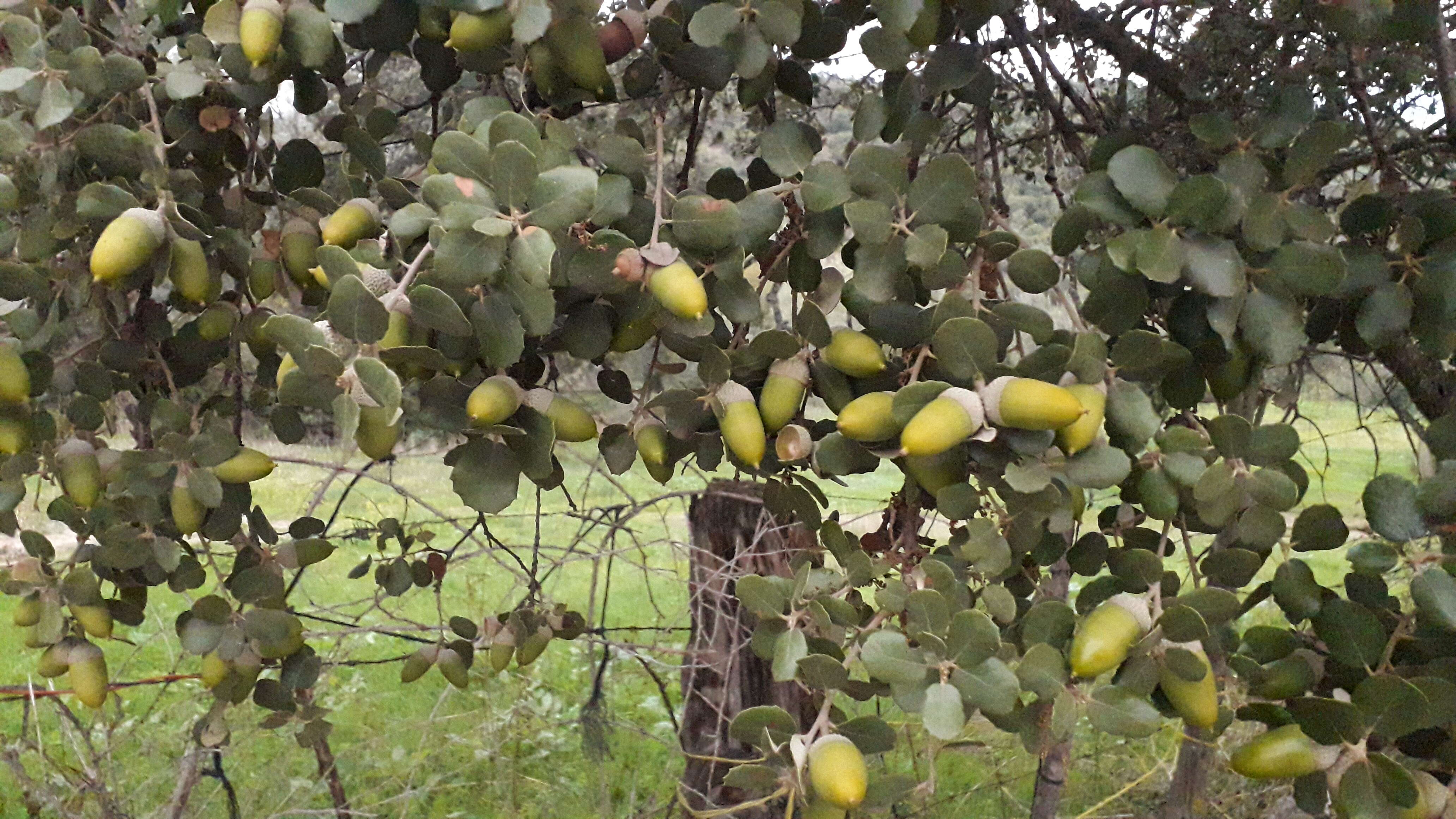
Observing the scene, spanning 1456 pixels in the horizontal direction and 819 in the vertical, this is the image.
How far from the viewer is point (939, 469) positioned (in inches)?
27.2

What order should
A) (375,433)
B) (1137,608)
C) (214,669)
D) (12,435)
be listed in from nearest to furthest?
(375,433)
(1137,608)
(12,435)
(214,669)

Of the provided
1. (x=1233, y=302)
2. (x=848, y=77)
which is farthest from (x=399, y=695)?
(x=1233, y=302)

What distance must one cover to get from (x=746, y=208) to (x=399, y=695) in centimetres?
300

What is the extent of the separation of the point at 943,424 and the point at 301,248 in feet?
1.88

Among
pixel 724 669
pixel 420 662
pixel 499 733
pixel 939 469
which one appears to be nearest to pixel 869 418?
pixel 939 469

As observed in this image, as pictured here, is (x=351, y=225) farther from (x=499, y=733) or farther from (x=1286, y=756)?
(x=499, y=733)

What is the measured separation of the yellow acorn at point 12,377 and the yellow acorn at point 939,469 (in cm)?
70

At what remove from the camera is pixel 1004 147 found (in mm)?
1565

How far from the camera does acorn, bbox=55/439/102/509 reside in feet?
2.85

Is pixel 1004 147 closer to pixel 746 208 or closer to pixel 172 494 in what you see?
pixel 746 208

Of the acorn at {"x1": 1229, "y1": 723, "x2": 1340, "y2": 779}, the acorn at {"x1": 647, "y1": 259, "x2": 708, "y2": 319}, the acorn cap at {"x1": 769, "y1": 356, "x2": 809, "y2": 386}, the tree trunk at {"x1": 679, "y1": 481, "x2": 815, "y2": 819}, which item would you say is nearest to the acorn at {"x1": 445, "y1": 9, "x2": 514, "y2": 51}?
the acorn at {"x1": 647, "y1": 259, "x2": 708, "y2": 319}

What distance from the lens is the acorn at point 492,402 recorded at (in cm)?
62

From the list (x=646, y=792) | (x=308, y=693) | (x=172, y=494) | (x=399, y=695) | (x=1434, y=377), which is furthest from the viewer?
(x=399, y=695)

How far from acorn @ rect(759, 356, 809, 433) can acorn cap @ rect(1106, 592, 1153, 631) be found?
27 centimetres
